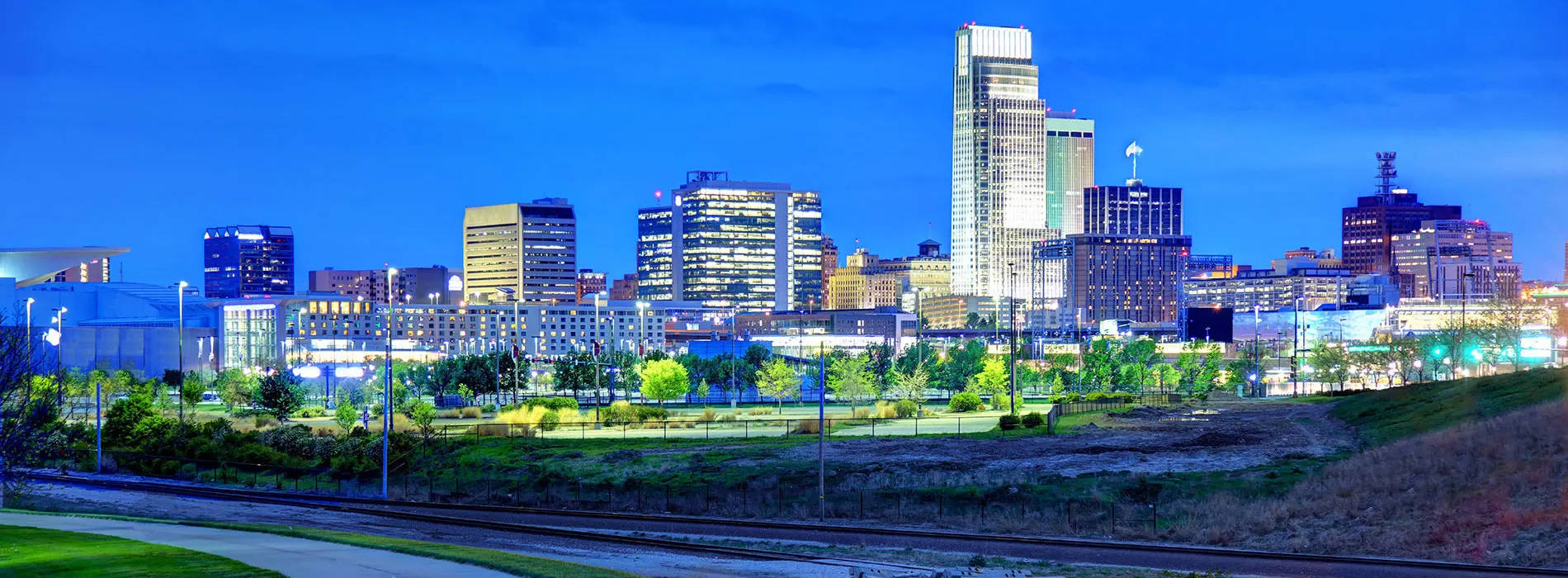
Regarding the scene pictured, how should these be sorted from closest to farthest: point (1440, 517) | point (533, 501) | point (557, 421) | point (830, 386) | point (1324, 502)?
point (1440, 517)
point (1324, 502)
point (533, 501)
point (557, 421)
point (830, 386)

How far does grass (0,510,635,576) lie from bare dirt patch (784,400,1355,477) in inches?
1049

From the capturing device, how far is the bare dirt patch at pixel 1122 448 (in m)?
62.1

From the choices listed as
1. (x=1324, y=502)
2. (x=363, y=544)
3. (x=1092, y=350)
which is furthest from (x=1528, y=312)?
(x=363, y=544)

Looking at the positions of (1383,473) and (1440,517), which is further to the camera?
(1383,473)

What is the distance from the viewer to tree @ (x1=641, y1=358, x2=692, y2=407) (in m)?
114

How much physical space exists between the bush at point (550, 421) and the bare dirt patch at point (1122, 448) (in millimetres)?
21646

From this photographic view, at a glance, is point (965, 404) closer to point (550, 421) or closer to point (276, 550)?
point (550, 421)

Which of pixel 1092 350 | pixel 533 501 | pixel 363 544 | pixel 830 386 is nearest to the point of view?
pixel 363 544

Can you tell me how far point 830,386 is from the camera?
126 metres

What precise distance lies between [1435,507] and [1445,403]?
35.2 metres

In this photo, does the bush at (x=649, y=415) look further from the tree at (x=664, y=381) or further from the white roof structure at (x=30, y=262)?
the white roof structure at (x=30, y=262)

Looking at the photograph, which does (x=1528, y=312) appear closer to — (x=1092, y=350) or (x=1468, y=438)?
(x=1092, y=350)

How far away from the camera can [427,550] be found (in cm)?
3788

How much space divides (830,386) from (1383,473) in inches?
3008
